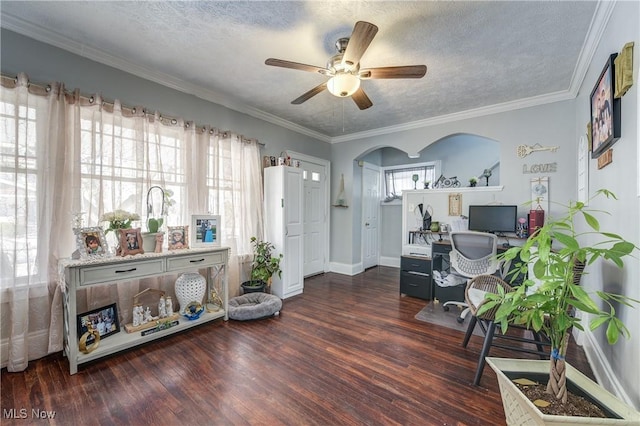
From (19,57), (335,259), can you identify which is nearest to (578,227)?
(335,259)

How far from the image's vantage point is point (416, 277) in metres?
3.64

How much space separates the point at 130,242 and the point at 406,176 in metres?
4.95

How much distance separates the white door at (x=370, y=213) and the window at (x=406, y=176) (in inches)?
10.6

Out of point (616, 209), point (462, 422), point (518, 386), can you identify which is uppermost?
point (616, 209)

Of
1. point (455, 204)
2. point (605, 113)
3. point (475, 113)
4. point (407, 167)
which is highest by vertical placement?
point (475, 113)

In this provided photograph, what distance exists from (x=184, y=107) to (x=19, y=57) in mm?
1244

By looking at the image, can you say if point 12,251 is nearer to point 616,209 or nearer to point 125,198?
point 125,198

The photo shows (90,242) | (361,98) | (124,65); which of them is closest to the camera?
(90,242)

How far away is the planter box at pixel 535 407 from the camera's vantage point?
40.3 inches

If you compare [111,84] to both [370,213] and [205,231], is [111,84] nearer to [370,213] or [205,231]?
[205,231]

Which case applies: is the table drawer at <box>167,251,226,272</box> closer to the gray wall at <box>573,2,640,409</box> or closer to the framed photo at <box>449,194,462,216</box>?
the gray wall at <box>573,2,640,409</box>

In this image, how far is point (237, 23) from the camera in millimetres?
2021

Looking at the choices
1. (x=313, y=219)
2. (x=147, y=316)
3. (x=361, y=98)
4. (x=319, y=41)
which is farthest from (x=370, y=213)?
(x=147, y=316)

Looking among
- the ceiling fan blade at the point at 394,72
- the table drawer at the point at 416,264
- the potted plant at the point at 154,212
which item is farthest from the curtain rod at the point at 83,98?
the table drawer at the point at 416,264
